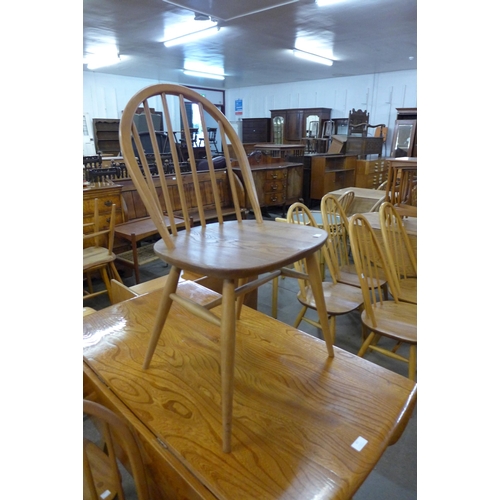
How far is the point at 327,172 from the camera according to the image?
593 cm

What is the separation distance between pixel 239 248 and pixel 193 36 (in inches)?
197

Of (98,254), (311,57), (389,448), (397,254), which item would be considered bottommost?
(389,448)

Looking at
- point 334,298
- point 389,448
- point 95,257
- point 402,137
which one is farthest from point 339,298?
point 402,137

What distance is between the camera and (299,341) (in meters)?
1.18

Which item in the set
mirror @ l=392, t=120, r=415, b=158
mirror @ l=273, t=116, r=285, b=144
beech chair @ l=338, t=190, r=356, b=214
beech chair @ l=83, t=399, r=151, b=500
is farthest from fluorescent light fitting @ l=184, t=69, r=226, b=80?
beech chair @ l=83, t=399, r=151, b=500

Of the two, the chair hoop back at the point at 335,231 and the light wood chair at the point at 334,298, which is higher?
the chair hoop back at the point at 335,231

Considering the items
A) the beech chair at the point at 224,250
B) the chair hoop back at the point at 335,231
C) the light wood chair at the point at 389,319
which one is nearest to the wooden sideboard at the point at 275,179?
the chair hoop back at the point at 335,231

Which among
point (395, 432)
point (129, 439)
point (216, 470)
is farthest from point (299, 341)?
point (129, 439)

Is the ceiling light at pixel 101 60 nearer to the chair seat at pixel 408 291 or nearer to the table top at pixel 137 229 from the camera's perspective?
the table top at pixel 137 229

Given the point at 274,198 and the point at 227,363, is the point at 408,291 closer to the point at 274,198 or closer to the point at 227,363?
the point at 227,363

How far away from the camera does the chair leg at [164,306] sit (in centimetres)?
97

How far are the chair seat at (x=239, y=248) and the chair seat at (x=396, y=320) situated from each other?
730 millimetres

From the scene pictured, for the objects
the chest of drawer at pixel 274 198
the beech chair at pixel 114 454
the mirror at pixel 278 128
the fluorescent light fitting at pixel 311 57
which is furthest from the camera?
the mirror at pixel 278 128
